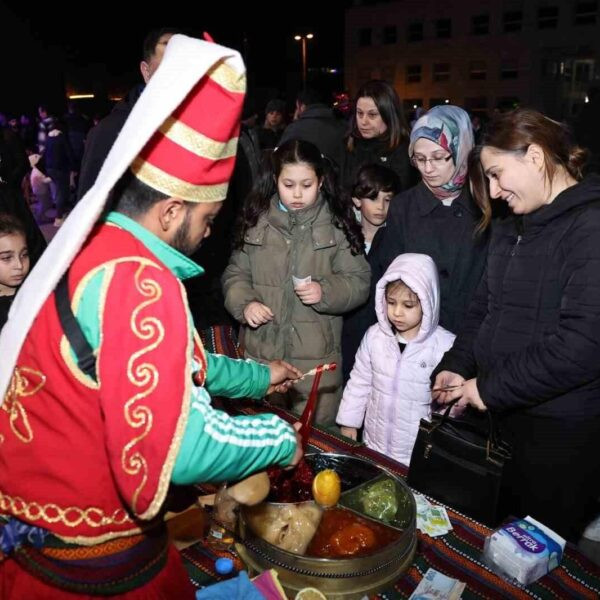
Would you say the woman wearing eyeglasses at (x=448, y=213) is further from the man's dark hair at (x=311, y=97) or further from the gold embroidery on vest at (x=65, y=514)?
the man's dark hair at (x=311, y=97)

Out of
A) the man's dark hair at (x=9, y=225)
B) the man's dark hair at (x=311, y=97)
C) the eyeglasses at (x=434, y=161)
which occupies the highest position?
the man's dark hair at (x=311, y=97)

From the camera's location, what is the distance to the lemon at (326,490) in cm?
165

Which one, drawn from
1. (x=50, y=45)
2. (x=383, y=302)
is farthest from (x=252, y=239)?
(x=50, y=45)

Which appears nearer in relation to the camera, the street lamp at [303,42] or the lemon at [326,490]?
the lemon at [326,490]

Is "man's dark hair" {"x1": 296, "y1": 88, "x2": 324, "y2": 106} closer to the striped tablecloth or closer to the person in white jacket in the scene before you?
the person in white jacket

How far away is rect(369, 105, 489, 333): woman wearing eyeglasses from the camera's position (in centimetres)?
297

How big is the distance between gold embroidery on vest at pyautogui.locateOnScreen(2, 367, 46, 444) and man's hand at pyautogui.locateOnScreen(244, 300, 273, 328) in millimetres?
1808

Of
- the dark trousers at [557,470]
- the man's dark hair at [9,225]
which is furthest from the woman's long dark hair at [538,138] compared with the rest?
the man's dark hair at [9,225]

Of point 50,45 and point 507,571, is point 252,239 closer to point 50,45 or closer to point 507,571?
point 507,571

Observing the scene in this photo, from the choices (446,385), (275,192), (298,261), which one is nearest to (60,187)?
(275,192)

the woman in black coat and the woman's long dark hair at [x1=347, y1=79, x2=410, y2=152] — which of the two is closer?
the woman in black coat

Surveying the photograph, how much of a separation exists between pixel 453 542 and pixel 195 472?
968 mm

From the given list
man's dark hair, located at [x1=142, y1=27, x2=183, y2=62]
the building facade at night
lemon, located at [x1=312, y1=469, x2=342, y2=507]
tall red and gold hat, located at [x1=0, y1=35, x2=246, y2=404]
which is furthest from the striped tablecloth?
the building facade at night

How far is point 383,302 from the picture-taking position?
2963 mm
